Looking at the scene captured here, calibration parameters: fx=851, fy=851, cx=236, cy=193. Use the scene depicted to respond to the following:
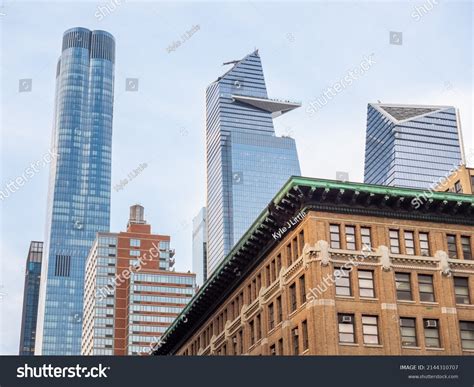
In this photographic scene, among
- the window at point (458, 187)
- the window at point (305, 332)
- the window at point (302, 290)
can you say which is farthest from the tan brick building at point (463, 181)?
the window at point (305, 332)

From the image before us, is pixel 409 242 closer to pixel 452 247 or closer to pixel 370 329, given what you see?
pixel 452 247

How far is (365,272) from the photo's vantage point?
6156 cm

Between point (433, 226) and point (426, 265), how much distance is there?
3.41 meters

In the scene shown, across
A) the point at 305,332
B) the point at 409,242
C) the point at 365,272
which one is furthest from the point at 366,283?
the point at 305,332

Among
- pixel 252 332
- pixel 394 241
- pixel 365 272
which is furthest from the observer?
pixel 252 332

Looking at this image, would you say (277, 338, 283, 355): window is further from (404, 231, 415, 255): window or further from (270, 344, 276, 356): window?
(404, 231, 415, 255): window

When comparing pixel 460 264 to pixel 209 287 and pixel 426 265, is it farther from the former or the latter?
pixel 209 287

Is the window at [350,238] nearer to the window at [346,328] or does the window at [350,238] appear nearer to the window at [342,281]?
the window at [342,281]

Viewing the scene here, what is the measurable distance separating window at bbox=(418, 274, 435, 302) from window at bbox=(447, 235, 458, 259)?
9.90 ft

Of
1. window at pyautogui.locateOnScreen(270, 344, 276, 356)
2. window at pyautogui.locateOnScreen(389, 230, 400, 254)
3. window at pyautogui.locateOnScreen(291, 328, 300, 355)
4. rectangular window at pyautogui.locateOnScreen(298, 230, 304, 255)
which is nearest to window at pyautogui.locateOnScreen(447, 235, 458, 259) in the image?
window at pyautogui.locateOnScreen(389, 230, 400, 254)

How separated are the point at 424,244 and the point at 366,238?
4799 mm

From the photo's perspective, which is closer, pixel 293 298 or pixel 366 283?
pixel 366 283

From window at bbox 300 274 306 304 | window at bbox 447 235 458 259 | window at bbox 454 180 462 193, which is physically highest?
window at bbox 454 180 462 193

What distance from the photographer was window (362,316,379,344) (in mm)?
59062
